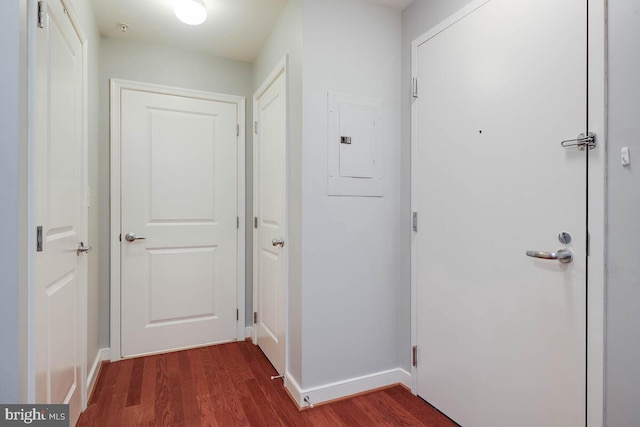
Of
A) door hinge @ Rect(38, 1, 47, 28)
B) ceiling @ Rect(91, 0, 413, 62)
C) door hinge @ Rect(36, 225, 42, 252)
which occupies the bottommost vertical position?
door hinge @ Rect(36, 225, 42, 252)

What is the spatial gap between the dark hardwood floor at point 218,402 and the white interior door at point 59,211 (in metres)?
0.28

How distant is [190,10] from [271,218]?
55.2 inches

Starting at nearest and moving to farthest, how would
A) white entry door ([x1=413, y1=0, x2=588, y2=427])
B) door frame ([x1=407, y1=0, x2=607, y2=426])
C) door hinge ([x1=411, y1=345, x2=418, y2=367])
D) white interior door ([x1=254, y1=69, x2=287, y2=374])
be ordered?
door frame ([x1=407, y1=0, x2=607, y2=426]) < white entry door ([x1=413, y1=0, x2=588, y2=427]) < door hinge ([x1=411, y1=345, x2=418, y2=367]) < white interior door ([x1=254, y1=69, x2=287, y2=374])

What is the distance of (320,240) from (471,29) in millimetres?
1340

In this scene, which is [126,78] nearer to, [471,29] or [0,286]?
[0,286]

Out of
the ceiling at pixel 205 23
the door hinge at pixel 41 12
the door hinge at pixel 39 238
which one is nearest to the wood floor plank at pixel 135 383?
the door hinge at pixel 39 238

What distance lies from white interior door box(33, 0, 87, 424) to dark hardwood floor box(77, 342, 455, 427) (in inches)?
10.9

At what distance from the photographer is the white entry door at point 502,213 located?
122 cm

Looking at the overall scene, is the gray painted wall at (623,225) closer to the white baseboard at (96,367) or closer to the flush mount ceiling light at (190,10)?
the flush mount ceiling light at (190,10)

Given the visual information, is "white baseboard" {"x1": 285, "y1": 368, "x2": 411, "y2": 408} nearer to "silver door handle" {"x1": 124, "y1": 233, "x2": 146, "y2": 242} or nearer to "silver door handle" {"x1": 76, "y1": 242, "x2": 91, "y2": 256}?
"silver door handle" {"x1": 76, "y1": 242, "x2": 91, "y2": 256}

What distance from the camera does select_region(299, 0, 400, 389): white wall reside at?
1872 millimetres

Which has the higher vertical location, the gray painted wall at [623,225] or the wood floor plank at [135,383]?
the gray painted wall at [623,225]

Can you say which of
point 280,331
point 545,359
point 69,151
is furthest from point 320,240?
point 69,151

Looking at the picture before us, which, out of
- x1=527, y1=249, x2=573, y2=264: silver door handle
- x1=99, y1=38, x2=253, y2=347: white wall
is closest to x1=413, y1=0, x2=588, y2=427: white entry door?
x1=527, y1=249, x2=573, y2=264: silver door handle
